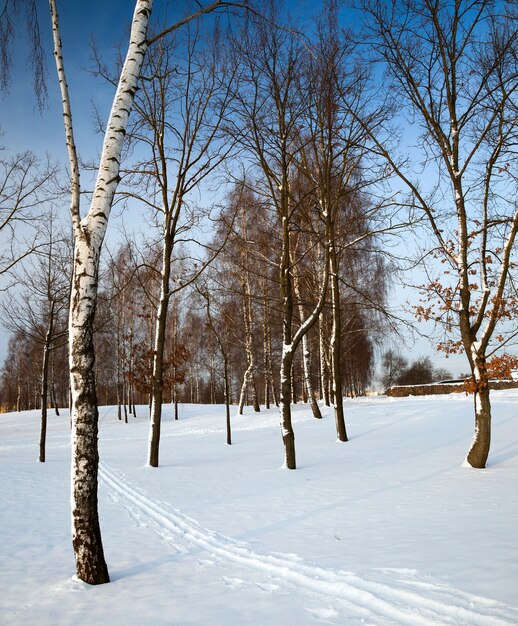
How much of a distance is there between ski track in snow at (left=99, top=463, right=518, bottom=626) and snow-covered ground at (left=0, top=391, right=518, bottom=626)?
1cm

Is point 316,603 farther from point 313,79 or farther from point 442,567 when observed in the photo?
point 313,79

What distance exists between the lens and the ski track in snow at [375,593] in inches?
119

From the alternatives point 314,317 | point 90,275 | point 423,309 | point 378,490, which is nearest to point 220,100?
point 314,317

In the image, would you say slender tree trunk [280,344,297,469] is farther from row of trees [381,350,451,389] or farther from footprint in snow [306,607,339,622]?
row of trees [381,350,451,389]

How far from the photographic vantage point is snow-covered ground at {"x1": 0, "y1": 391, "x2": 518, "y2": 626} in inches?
136

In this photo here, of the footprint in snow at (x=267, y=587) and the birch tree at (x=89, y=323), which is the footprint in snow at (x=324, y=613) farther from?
the birch tree at (x=89, y=323)

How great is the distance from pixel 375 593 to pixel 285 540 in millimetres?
2082

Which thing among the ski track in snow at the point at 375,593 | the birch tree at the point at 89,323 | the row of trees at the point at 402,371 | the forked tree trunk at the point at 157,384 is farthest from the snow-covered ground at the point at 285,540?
the row of trees at the point at 402,371

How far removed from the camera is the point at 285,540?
542cm

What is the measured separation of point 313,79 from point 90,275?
9.10m

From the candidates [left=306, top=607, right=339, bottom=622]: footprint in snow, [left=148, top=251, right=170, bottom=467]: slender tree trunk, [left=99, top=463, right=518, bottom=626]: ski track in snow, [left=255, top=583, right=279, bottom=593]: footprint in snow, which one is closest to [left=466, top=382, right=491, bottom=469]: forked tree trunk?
[left=99, top=463, right=518, bottom=626]: ski track in snow

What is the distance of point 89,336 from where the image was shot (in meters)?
4.44

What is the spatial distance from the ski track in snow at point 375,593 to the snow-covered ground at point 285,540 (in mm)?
14

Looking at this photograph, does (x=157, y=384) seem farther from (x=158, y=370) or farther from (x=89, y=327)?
(x=89, y=327)
